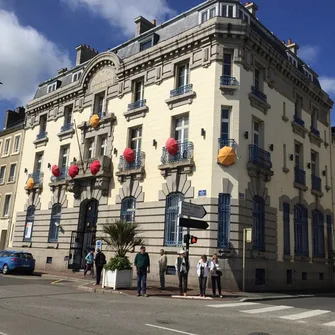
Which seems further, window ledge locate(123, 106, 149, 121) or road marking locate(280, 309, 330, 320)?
window ledge locate(123, 106, 149, 121)

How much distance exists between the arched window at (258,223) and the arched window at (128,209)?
7017 mm

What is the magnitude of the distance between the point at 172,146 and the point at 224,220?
4930mm

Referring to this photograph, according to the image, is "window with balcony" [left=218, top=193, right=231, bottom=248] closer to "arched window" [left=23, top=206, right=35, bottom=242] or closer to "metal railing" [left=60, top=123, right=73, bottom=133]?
"metal railing" [left=60, top=123, right=73, bottom=133]

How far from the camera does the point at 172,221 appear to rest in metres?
21.5

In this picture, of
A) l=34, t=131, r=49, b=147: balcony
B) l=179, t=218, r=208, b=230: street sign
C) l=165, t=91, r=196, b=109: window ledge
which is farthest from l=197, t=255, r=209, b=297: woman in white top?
l=34, t=131, r=49, b=147: balcony

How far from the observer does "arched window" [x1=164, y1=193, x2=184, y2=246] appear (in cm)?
2108

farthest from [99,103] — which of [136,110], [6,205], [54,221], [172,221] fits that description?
[6,205]

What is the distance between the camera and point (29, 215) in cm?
3145

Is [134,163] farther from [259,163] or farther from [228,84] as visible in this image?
[259,163]

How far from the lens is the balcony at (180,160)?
2120 centimetres

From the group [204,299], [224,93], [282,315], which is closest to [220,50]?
[224,93]

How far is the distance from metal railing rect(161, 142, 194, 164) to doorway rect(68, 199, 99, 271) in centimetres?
683

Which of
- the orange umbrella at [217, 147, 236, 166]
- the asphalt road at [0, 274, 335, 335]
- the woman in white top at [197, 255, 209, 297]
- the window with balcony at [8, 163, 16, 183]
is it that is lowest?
the asphalt road at [0, 274, 335, 335]

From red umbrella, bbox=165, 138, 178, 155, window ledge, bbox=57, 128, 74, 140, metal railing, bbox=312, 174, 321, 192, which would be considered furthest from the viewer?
window ledge, bbox=57, 128, 74, 140
